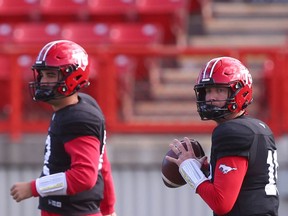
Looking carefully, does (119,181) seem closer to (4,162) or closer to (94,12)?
(4,162)

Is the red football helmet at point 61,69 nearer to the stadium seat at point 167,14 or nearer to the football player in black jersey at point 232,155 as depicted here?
the football player in black jersey at point 232,155

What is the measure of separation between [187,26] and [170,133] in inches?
157

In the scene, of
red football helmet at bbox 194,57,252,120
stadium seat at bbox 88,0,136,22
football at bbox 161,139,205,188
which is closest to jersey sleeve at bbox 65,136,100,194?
football at bbox 161,139,205,188

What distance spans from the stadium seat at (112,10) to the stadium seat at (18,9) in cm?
70

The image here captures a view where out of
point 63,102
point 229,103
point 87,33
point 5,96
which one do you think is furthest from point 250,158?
point 87,33

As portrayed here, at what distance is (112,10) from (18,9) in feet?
3.83

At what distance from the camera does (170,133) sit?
8164 millimetres

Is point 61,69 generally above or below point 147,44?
above

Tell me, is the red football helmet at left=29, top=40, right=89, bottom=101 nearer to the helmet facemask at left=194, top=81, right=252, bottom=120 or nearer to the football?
the football

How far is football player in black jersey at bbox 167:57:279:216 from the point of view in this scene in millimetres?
4352

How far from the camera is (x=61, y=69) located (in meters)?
5.18

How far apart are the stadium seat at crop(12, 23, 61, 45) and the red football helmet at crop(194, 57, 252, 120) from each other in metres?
6.16

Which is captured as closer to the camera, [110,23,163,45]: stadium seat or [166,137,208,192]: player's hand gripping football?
[166,137,208,192]: player's hand gripping football

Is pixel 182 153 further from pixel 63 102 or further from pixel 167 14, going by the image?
pixel 167 14
